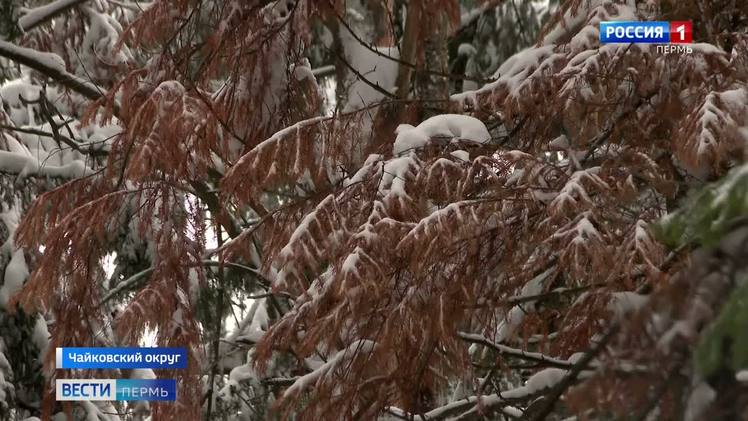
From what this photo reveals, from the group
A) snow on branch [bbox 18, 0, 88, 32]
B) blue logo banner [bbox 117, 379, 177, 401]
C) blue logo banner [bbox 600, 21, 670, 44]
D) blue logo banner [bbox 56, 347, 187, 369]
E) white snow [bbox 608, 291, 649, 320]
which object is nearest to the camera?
white snow [bbox 608, 291, 649, 320]

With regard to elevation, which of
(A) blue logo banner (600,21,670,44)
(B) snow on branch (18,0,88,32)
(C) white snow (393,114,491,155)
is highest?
(B) snow on branch (18,0,88,32)

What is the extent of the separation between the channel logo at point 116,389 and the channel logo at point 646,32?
1.97 m

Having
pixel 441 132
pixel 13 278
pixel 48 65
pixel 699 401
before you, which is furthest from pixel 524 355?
pixel 48 65

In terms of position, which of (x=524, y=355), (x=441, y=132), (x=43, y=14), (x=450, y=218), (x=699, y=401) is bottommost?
(x=699, y=401)

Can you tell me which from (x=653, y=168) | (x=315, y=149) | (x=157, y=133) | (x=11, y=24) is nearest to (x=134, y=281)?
(x=11, y=24)

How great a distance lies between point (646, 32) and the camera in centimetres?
267

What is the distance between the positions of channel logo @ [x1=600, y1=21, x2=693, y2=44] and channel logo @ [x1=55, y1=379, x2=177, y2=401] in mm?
1965

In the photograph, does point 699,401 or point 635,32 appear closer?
point 699,401

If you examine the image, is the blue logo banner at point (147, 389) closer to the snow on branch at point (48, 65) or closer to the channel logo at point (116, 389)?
the channel logo at point (116, 389)

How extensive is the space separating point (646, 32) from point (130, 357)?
2.11m

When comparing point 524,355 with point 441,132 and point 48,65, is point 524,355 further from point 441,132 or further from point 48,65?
point 48,65

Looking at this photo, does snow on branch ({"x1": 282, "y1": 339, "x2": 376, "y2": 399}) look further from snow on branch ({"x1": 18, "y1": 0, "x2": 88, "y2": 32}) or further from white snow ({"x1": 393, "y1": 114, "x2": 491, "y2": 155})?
snow on branch ({"x1": 18, "y1": 0, "x2": 88, "y2": 32})

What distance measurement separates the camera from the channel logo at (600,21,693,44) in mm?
2639

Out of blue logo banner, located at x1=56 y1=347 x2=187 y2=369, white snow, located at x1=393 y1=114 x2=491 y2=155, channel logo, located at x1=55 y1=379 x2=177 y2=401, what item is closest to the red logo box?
white snow, located at x1=393 y1=114 x2=491 y2=155
